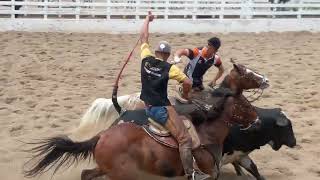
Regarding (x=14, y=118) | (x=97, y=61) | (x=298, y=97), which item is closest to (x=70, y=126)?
(x=14, y=118)

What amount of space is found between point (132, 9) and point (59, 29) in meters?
3.43

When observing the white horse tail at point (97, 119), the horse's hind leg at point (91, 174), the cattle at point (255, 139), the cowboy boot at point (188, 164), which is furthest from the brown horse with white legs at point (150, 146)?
the white horse tail at point (97, 119)

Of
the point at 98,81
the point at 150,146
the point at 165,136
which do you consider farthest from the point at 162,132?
the point at 98,81

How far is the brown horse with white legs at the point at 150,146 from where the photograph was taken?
530 centimetres

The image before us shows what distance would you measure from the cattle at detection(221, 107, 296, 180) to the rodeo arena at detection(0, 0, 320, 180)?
13 millimetres

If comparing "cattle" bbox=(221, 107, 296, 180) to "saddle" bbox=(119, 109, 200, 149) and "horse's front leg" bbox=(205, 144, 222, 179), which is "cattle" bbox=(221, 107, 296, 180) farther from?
"saddle" bbox=(119, 109, 200, 149)

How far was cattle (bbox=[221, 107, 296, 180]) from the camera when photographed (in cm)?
661

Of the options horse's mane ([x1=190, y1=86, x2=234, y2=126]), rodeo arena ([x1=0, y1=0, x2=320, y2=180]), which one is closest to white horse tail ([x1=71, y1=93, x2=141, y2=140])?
rodeo arena ([x1=0, y1=0, x2=320, y2=180])

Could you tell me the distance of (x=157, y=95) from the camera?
566 centimetres

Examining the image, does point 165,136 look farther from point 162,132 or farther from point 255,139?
point 255,139

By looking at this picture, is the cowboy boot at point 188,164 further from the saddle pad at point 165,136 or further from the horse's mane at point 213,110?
the horse's mane at point 213,110

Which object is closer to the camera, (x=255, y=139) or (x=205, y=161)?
(x=205, y=161)

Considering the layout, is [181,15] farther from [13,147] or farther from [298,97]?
[13,147]

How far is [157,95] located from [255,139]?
65.0 inches
